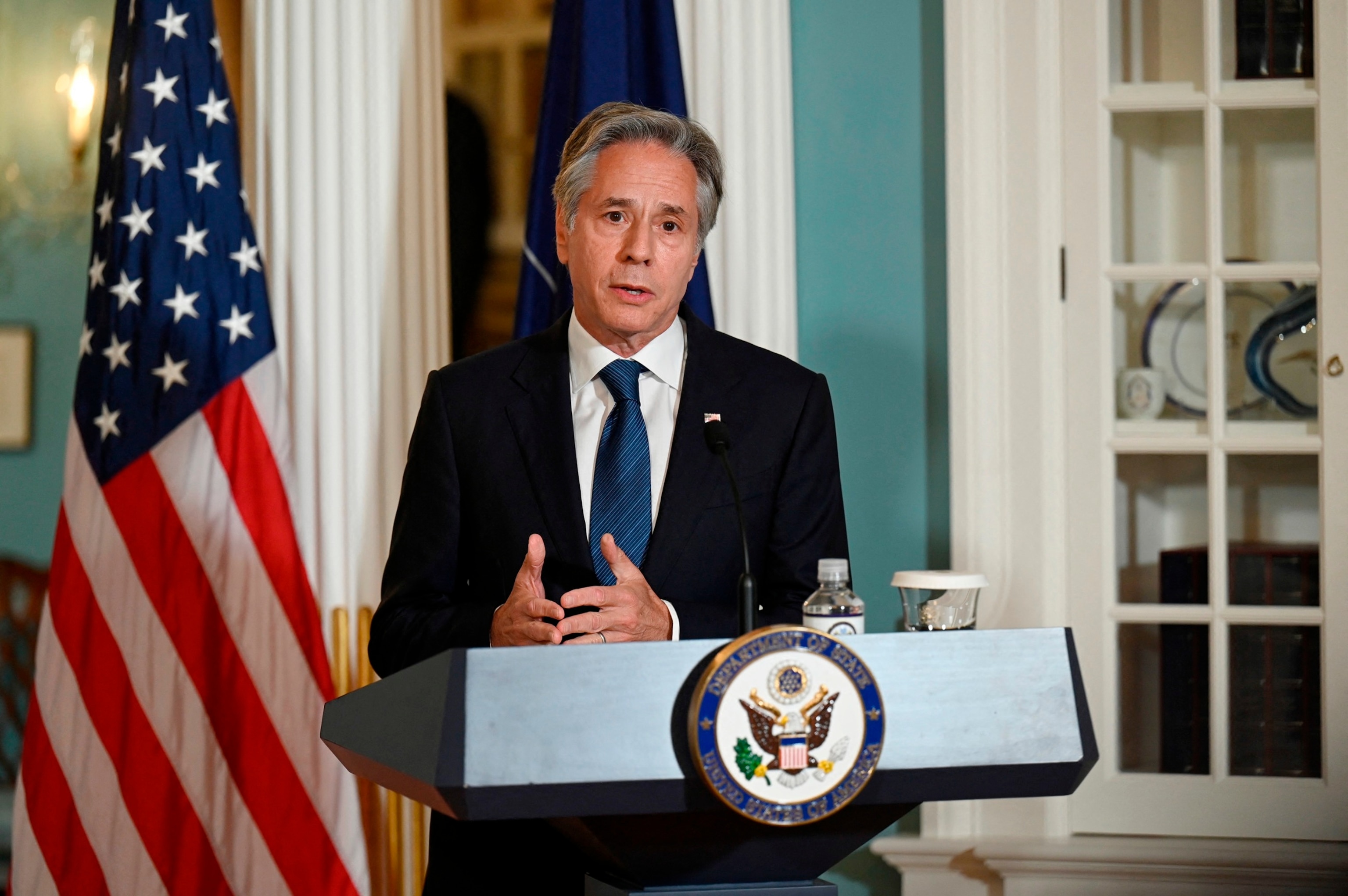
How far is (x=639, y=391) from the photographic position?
175 centimetres

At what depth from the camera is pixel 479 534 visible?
1663 mm

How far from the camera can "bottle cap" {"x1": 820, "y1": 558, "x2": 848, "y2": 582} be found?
1.25 meters

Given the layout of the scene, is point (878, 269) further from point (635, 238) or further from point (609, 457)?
point (609, 457)

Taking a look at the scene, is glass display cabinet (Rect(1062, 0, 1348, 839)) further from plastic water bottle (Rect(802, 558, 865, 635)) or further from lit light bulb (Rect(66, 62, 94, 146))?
lit light bulb (Rect(66, 62, 94, 146))

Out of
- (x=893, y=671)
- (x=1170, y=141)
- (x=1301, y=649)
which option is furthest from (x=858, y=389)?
(x=893, y=671)

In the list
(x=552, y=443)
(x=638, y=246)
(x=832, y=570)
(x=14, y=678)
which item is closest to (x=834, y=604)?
(x=832, y=570)

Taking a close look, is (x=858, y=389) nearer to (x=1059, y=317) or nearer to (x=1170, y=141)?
(x=1059, y=317)

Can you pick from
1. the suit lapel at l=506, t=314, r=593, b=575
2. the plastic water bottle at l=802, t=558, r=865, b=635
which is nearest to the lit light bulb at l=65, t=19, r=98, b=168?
the suit lapel at l=506, t=314, r=593, b=575

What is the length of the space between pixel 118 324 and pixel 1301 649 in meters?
2.66

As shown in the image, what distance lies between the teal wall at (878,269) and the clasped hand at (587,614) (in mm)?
1587

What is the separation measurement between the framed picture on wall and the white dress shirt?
8.80 ft

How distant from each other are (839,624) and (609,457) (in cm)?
51

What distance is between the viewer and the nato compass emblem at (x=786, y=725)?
1.02 metres

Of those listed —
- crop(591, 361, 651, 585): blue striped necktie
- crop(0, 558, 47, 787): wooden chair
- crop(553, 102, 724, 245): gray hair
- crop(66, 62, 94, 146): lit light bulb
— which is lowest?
crop(0, 558, 47, 787): wooden chair
